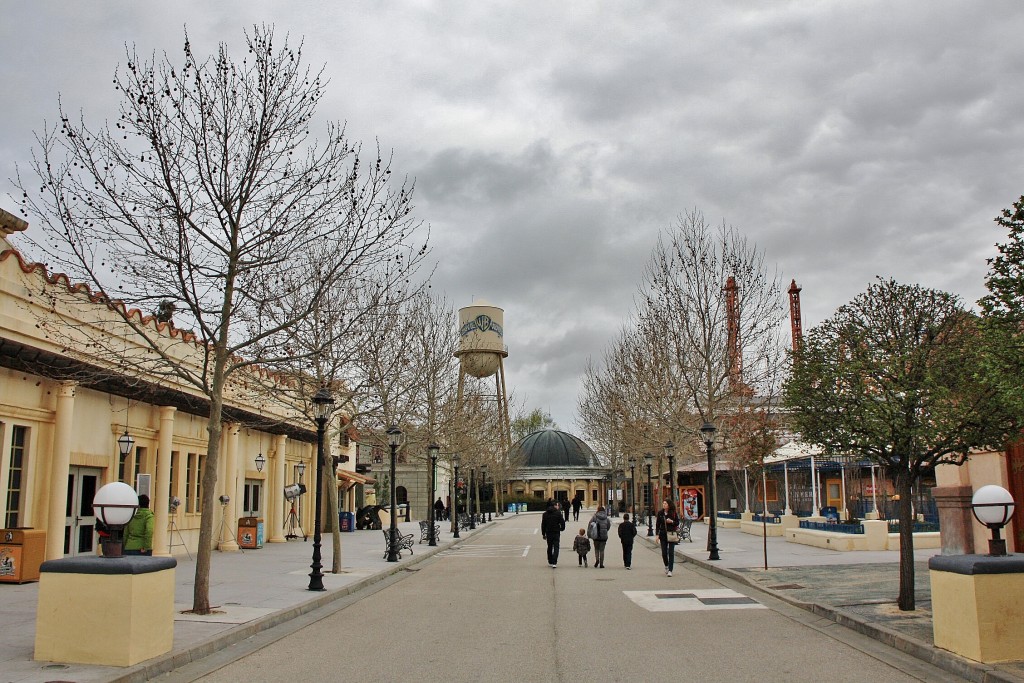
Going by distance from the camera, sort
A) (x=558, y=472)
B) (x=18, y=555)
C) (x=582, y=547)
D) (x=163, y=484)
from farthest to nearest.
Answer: (x=558, y=472) < (x=582, y=547) < (x=163, y=484) < (x=18, y=555)

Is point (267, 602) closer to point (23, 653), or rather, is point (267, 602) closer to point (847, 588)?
point (23, 653)

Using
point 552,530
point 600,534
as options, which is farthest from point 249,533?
point 600,534

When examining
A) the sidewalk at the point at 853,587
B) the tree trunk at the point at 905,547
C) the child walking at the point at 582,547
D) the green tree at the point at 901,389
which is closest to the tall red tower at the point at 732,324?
the sidewalk at the point at 853,587

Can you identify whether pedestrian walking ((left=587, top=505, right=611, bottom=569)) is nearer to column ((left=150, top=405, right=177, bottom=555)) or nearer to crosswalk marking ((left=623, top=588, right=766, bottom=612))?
crosswalk marking ((left=623, top=588, right=766, bottom=612))

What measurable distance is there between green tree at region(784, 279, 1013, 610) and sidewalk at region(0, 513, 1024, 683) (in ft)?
5.46

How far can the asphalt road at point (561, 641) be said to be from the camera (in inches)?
373

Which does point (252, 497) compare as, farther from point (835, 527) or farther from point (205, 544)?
point (205, 544)

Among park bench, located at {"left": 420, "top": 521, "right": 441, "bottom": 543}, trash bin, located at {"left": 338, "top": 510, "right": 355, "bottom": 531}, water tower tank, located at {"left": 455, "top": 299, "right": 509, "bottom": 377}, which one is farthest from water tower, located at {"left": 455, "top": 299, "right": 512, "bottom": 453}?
park bench, located at {"left": 420, "top": 521, "right": 441, "bottom": 543}

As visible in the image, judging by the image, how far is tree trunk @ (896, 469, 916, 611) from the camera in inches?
506

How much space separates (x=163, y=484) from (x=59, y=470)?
17.8ft

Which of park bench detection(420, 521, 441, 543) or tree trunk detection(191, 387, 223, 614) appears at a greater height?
tree trunk detection(191, 387, 223, 614)

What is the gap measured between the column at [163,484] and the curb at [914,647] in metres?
15.9

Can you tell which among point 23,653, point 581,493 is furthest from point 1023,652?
point 581,493

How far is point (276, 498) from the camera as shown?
35375 millimetres
